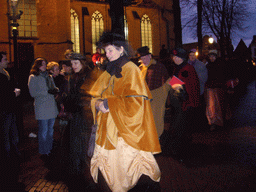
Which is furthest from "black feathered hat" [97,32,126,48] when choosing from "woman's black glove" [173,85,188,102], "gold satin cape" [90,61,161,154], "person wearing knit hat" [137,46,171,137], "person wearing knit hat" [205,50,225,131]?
"person wearing knit hat" [205,50,225,131]

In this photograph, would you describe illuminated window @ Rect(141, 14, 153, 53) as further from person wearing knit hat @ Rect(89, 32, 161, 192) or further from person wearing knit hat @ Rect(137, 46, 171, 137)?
person wearing knit hat @ Rect(89, 32, 161, 192)

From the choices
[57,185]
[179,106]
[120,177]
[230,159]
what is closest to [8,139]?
[57,185]

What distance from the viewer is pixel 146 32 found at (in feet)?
110

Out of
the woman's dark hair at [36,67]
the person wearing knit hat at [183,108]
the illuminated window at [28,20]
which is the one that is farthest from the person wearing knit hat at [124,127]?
the illuminated window at [28,20]

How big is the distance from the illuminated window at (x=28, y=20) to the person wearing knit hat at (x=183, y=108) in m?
22.7

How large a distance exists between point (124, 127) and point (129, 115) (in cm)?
15

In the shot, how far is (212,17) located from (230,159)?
32218mm

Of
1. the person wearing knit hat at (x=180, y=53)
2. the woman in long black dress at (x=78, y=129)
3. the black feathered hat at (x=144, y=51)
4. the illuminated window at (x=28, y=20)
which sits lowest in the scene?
the woman in long black dress at (x=78, y=129)

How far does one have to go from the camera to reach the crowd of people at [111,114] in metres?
3.12

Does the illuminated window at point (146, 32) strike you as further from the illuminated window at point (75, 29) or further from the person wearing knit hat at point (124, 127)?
the person wearing knit hat at point (124, 127)

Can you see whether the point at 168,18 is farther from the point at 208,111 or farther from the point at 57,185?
the point at 57,185

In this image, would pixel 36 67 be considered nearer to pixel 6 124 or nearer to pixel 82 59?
pixel 6 124

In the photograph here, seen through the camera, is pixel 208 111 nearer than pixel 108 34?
No

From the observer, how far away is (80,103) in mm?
4012
